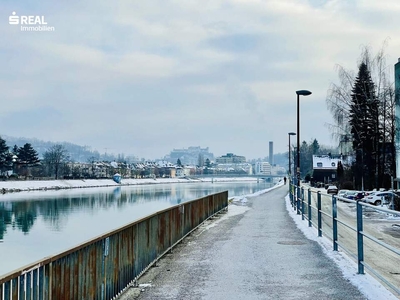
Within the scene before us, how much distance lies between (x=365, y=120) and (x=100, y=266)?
43.0 meters

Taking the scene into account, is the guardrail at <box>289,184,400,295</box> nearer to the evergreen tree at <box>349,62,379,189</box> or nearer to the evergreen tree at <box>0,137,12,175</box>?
the evergreen tree at <box>349,62,379,189</box>

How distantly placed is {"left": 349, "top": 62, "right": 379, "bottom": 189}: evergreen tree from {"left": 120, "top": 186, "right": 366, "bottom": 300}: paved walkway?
31.8 m

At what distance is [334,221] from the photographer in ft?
36.3

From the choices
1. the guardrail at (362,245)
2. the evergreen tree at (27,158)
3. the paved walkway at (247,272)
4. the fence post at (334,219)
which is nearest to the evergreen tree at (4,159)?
the evergreen tree at (27,158)

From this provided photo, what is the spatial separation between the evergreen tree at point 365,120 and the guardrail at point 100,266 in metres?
34.9

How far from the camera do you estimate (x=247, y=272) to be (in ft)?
31.1

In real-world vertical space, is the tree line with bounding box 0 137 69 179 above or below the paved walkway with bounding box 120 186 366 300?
above

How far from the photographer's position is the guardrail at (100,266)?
15.5ft

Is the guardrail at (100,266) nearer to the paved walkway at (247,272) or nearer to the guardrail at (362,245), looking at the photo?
the paved walkway at (247,272)

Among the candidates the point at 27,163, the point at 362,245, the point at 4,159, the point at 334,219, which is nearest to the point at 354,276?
the point at 362,245

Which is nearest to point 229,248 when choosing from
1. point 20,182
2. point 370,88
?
point 370,88

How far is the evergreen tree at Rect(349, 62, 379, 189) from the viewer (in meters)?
44.7

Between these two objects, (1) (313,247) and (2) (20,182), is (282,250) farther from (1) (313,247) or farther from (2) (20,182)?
(2) (20,182)

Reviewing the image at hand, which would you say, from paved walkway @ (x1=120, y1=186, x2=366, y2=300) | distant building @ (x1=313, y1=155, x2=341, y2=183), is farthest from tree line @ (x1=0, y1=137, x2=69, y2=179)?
paved walkway @ (x1=120, y1=186, x2=366, y2=300)
